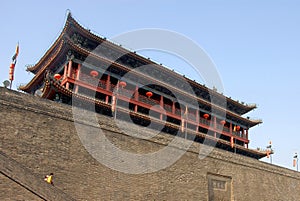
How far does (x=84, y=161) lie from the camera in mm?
9273

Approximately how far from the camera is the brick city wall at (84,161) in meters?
8.38

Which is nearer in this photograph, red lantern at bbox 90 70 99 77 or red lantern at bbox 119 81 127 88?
red lantern at bbox 90 70 99 77

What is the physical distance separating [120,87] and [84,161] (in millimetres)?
7110

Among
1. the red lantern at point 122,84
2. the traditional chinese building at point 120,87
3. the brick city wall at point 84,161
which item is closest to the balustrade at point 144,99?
the traditional chinese building at point 120,87

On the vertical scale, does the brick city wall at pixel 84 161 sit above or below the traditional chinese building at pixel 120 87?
below

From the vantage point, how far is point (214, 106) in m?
20.0

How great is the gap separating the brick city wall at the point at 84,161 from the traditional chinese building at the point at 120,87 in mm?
3693

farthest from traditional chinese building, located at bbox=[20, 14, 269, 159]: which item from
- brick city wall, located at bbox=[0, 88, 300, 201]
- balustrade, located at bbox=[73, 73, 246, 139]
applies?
brick city wall, located at bbox=[0, 88, 300, 201]

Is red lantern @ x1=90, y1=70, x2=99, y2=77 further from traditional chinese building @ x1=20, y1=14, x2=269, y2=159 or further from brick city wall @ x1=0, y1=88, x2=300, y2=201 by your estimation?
brick city wall @ x1=0, y1=88, x2=300, y2=201

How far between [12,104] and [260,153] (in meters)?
18.2

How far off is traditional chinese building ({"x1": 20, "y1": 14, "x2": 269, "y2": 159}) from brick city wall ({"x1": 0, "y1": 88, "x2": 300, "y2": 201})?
3.69m

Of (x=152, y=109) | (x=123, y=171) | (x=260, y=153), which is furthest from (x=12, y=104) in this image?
(x=260, y=153)

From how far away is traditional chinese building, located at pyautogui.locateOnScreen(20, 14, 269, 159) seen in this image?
1442 centimetres

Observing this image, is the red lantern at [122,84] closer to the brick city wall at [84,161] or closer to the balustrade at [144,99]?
the balustrade at [144,99]
